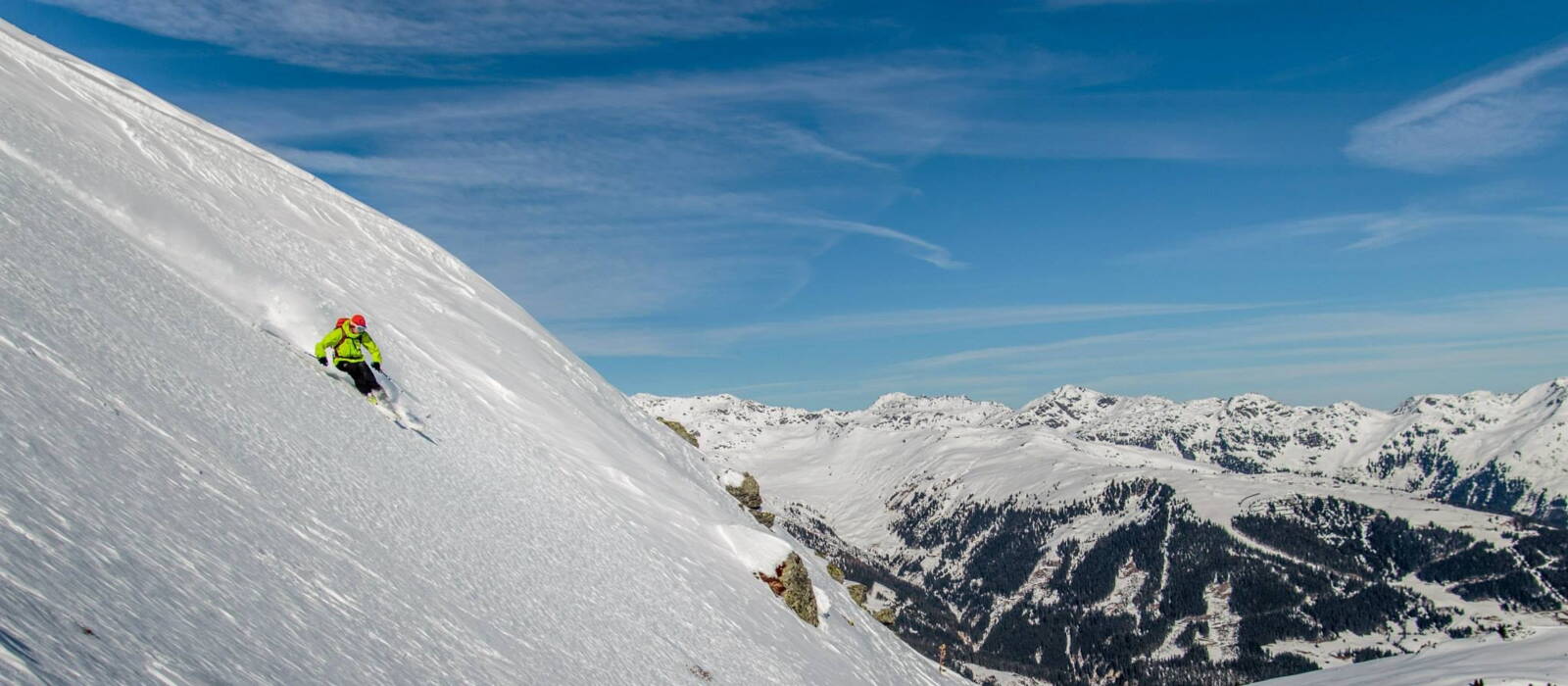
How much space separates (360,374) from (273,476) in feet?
28.7

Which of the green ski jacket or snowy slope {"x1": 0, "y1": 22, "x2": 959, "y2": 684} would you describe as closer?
snowy slope {"x1": 0, "y1": 22, "x2": 959, "y2": 684}

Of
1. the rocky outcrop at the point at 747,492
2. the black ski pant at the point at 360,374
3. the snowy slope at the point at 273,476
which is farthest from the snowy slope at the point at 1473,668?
the black ski pant at the point at 360,374

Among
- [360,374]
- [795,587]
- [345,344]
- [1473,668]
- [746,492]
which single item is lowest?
[1473,668]

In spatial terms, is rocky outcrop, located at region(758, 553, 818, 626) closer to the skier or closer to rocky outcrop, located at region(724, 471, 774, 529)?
rocky outcrop, located at region(724, 471, 774, 529)

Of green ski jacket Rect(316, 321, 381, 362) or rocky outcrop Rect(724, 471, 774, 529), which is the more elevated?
green ski jacket Rect(316, 321, 381, 362)

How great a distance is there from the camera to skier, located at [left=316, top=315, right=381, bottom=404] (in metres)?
21.4

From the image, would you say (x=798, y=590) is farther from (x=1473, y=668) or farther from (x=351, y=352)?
(x=1473, y=668)

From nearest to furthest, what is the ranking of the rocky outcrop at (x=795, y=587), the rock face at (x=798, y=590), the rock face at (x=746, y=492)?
1. the rocky outcrop at (x=795, y=587)
2. the rock face at (x=798, y=590)
3. the rock face at (x=746, y=492)

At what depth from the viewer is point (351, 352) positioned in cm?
2144

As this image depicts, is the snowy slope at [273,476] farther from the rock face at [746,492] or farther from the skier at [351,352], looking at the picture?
the rock face at [746,492]

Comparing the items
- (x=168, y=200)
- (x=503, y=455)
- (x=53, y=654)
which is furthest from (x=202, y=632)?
(x=168, y=200)

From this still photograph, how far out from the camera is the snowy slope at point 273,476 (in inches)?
320

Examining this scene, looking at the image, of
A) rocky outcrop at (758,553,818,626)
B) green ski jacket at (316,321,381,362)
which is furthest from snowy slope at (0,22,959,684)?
rocky outcrop at (758,553,818,626)

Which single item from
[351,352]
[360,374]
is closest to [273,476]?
[360,374]
